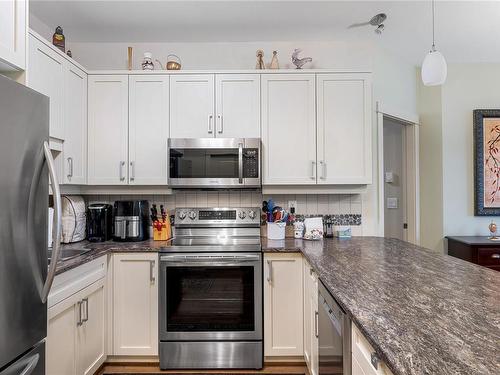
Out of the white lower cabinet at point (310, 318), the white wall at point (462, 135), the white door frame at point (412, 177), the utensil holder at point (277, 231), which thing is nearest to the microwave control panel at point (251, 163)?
the utensil holder at point (277, 231)

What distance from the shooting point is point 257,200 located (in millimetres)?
2768

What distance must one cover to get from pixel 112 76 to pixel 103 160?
698mm

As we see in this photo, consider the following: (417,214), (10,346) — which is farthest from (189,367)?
(417,214)

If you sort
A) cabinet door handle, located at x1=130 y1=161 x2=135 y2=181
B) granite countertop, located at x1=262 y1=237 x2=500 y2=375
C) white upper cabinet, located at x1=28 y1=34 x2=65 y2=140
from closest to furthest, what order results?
granite countertop, located at x1=262 y1=237 x2=500 y2=375 → white upper cabinet, located at x1=28 y1=34 x2=65 y2=140 → cabinet door handle, located at x1=130 y1=161 x2=135 y2=181

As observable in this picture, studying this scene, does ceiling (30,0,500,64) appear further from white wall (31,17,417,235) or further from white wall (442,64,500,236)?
white wall (442,64,500,236)

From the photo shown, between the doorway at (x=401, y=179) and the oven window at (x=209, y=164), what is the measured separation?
5.83 ft

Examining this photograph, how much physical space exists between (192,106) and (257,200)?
3.23ft

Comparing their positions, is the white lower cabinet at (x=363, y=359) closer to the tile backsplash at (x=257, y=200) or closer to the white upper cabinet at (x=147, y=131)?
the tile backsplash at (x=257, y=200)

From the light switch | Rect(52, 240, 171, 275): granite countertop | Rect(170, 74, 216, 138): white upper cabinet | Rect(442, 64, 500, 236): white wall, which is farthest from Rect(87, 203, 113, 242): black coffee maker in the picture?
Rect(442, 64, 500, 236): white wall

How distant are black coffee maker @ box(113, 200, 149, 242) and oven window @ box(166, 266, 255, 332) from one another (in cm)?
51

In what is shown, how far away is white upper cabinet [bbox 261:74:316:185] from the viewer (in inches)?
99.3

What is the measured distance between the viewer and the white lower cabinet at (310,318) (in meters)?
1.79

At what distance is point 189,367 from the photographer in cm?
221

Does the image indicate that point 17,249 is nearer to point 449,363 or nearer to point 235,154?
point 449,363
